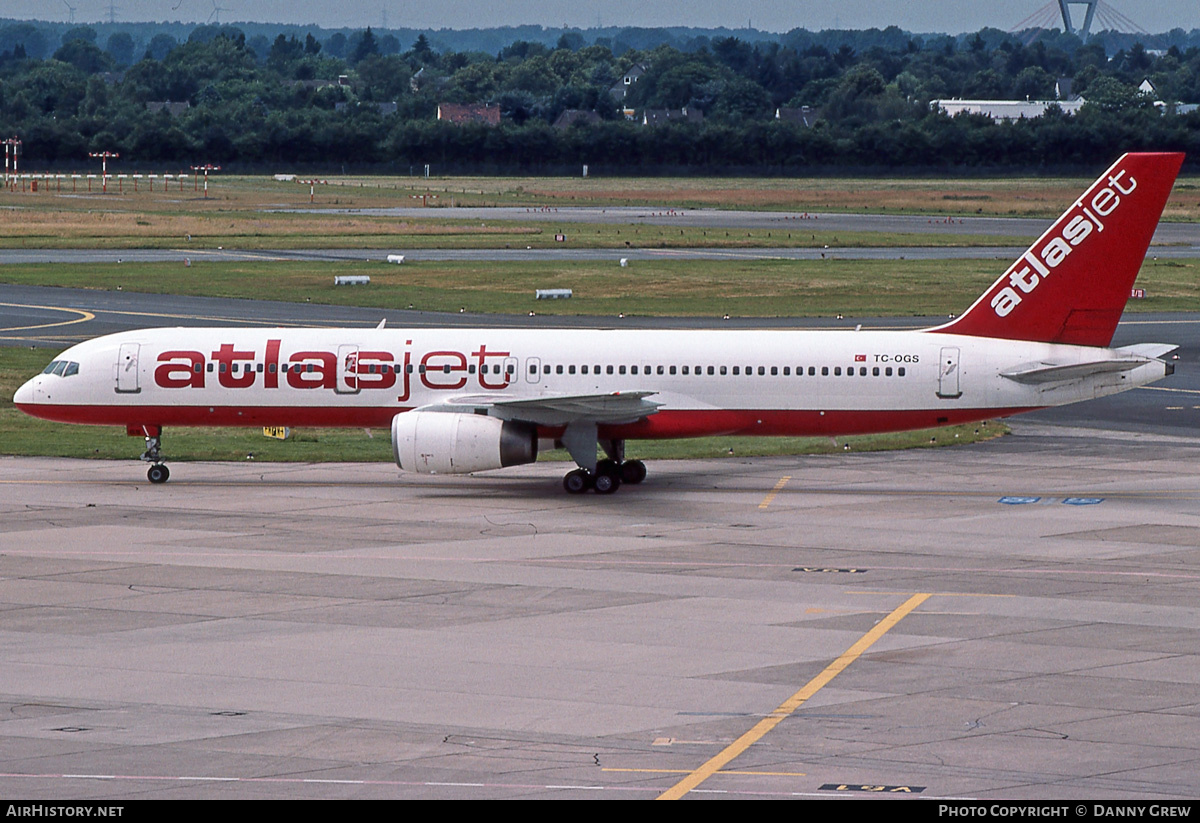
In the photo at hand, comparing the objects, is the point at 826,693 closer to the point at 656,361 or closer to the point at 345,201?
the point at 656,361

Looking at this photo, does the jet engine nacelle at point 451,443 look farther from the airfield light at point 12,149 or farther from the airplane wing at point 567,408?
the airfield light at point 12,149

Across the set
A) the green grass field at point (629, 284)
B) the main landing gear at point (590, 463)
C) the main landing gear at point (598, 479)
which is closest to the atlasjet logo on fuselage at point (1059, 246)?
the main landing gear at point (590, 463)

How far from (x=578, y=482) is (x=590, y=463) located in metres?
0.68

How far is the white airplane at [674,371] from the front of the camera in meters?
41.7

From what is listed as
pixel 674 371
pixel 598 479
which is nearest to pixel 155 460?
pixel 598 479

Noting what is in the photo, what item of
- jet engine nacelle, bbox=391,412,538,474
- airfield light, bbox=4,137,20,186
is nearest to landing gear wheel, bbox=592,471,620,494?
jet engine nacelle, bbox=391,412,538,474

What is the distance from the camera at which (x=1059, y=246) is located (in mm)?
42094

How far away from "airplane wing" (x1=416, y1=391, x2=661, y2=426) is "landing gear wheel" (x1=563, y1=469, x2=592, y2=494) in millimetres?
1523

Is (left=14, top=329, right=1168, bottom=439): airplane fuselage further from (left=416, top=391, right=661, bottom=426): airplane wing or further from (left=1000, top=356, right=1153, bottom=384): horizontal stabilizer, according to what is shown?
(left=416, top=391, right=661, bottom=426): airplane wing

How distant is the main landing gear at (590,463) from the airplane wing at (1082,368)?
33.9ft

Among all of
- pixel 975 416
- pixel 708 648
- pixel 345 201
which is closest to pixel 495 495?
pixel 975 416

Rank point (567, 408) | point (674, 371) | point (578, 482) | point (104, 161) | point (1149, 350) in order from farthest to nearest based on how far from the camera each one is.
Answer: point (104, 161)
point (674, 371)
point (1149, 350)
point (578, 482)
point (567, 408)

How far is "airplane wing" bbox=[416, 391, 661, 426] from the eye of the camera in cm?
4019

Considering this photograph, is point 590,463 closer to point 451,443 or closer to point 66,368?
point 451,443
